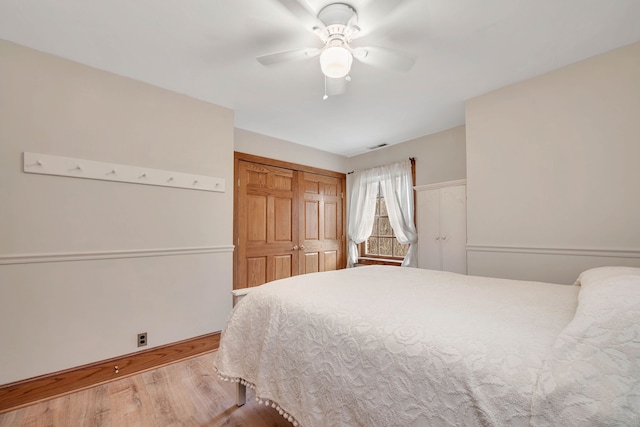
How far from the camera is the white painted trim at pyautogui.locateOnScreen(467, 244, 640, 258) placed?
188 centimetres

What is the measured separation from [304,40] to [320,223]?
2812mm

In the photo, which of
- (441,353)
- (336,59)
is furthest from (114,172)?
(441,353)

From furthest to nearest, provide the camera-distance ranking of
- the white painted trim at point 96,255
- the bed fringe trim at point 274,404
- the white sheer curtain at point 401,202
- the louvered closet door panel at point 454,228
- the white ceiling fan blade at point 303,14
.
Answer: the white sheer curtain at point 401,202, the louvered closet door panel at point 454,228, the white painted trim at point 96,255, the white ceiling fan blade at point 303,14, the bed fringe trim at point 274,404

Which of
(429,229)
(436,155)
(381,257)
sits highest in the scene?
(436,155)

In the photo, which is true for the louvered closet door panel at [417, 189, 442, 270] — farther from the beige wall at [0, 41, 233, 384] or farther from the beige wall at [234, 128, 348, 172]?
the beige wall at [0, 41, 233, 384]

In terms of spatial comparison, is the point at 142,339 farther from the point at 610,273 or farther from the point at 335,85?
the point at 610,273

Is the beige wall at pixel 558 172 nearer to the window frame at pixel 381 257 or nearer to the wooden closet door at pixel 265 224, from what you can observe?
the window frame at pixel 381 257

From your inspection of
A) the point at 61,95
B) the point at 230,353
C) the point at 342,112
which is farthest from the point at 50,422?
the point at 342,112

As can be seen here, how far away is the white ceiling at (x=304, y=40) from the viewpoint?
1579mm

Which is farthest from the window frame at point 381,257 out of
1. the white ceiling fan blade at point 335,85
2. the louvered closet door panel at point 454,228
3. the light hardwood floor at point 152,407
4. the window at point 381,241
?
the light hardwood floor at point 152,407

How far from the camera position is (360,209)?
14.5ft

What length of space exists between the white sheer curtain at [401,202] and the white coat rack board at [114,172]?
2370 millimetres

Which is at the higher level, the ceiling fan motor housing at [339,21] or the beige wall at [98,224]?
the ceiling fan motor housing at [339,21]

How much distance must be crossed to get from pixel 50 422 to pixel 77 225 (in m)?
1.27
